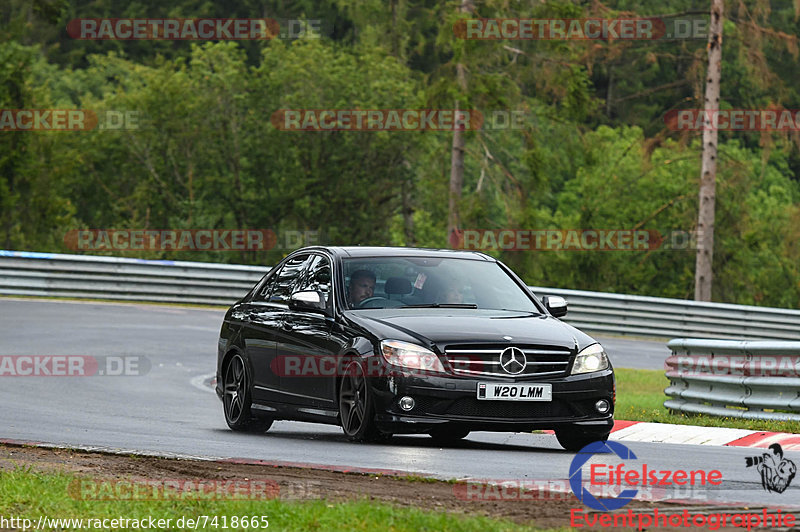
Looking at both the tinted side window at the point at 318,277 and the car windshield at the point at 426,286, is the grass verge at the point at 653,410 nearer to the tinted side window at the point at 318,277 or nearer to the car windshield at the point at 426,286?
the car windshield at the point at 426,286

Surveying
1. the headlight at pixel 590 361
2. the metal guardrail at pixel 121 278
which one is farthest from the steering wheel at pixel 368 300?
the metal guardrail at pixel 121 278

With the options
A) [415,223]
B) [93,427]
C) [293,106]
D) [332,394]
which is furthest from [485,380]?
[415,223]

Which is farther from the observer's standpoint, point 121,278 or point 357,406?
point 121,278

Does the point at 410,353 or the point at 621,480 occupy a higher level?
the point at 410,353

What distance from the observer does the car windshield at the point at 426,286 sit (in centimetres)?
1135

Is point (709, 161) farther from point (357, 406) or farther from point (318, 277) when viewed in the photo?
point (357, 406)

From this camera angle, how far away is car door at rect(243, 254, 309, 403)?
11977mm

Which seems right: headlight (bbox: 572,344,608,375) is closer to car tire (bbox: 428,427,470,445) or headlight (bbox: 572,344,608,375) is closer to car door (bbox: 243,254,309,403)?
car tire (bbox: 428,427,470,445)

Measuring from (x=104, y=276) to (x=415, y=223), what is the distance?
29983mm

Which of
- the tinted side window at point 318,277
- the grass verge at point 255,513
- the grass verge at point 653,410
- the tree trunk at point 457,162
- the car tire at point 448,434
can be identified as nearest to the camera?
the grass verge at point 255,513

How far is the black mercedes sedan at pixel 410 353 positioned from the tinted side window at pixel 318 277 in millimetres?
15

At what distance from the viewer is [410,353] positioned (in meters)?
10.3

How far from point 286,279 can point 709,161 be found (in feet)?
77.6

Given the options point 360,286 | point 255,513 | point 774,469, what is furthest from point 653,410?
point 255,513
